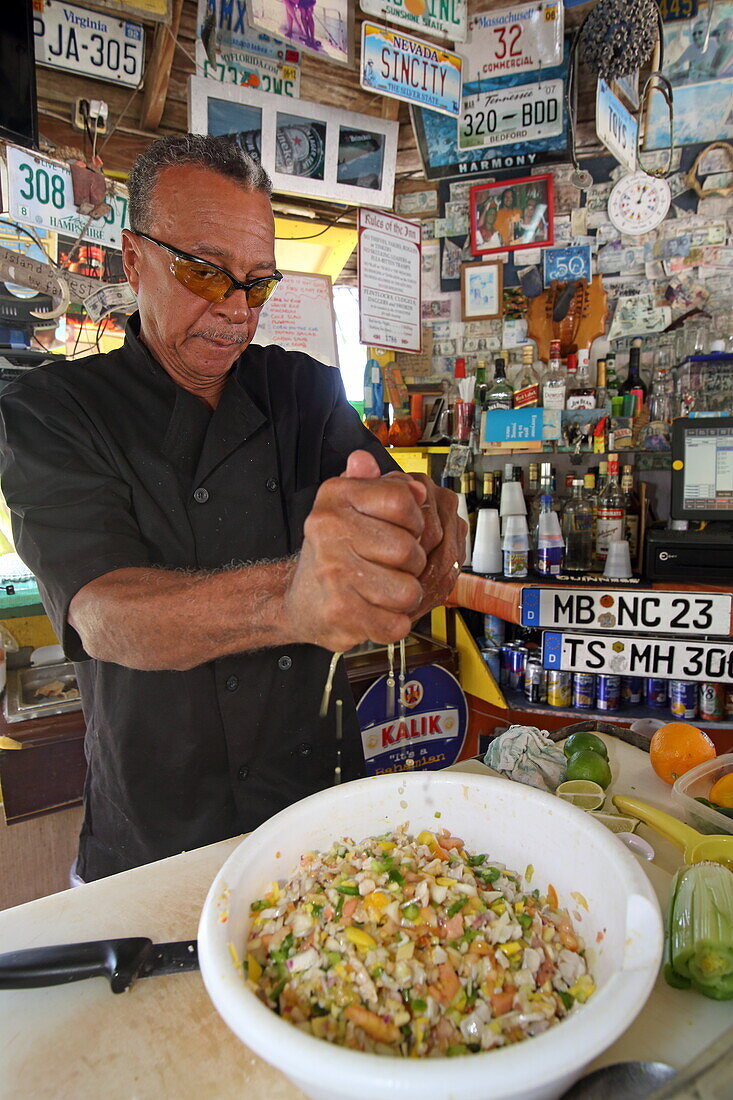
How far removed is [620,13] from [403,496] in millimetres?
2958

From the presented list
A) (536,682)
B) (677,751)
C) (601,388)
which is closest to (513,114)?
(601,388)

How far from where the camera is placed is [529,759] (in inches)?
51.4

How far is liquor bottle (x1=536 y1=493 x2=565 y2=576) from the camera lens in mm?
2980

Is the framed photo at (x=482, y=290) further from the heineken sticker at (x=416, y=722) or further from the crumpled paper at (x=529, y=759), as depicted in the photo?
the crumpled paper at (x=529, y=759)

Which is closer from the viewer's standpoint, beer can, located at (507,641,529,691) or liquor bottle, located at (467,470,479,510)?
beer can, located at (507,641,529,691)

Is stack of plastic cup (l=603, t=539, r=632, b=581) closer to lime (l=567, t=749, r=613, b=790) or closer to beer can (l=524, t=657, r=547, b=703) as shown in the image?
beer can (l=524, t=657, r=547, b=703)

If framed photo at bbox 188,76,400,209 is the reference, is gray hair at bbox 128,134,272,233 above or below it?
below

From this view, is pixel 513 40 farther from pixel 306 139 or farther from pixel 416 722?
pixel 416 722

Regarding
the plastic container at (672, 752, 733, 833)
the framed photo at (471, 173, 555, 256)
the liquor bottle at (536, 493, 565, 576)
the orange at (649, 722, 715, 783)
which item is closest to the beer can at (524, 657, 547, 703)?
the liquor bottle at (536, 493, 565, 576)

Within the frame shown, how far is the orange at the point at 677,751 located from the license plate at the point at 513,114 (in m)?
2.93

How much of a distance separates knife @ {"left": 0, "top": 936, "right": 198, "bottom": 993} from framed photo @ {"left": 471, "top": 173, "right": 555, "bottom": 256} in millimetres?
3488

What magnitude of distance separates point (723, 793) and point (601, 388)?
251cm

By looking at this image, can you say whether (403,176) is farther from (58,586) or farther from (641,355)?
(58,586)

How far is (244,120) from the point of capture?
9.14 ft
